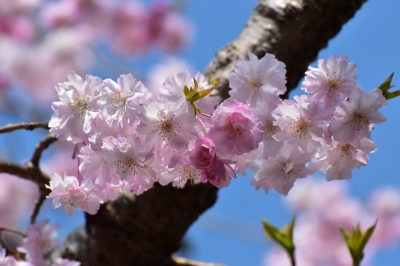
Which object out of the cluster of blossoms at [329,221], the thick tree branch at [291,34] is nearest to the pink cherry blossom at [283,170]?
the thick tree branch at [291,34]

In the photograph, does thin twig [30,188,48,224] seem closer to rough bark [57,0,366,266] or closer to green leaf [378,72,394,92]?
rough bark [57,0,366,266]

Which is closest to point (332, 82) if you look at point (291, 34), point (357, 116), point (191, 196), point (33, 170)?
point (357, 116)

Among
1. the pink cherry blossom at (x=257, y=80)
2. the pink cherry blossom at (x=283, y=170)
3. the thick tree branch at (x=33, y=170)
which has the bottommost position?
the pink cherry blossom at (x=283, y=170)

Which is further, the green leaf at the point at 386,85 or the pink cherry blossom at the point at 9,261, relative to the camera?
the pink cherry blossom at the point at 9,261

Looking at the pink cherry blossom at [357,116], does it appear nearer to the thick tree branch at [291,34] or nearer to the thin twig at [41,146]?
the thick tree branch at [291,34]

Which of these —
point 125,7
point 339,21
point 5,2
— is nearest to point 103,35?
point 125,7

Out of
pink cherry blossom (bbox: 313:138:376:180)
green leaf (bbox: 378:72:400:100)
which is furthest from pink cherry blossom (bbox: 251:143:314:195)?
green leaf (bbox: 378:72:400:100)

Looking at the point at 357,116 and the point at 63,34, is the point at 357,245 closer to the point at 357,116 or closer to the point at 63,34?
the point at 357,116
